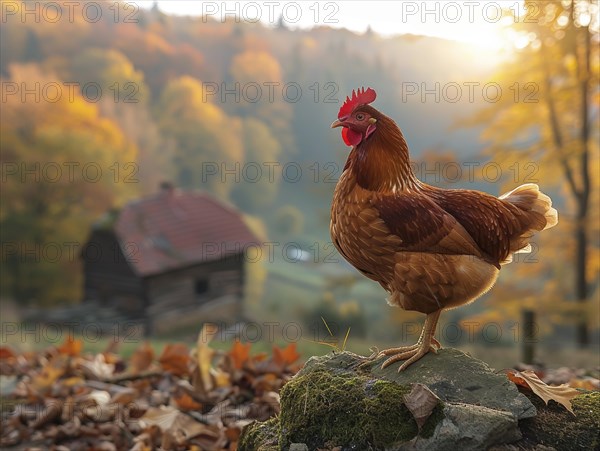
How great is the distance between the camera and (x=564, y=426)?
91.7 inches

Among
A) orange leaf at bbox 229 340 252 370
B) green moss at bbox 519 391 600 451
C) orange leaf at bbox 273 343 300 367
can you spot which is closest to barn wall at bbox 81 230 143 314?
orange leaf at bbox 229 340 252 370

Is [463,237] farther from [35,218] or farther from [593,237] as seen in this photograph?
[35,218]

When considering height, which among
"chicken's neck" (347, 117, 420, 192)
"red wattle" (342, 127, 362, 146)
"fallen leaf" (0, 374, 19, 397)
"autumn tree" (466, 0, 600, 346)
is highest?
"autumn tree" (466, 0, 600, 346)

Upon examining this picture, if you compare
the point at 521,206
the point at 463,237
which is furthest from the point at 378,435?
the point at 521,206

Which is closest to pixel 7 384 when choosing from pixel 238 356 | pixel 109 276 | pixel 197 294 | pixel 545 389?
pixel 238 356

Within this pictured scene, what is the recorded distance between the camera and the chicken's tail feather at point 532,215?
2.84 meters

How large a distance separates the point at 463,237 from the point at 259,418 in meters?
1.82

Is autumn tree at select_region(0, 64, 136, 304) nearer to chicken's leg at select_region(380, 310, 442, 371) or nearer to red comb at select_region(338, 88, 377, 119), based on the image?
red comb at select_region(338, 88, 377, 119)

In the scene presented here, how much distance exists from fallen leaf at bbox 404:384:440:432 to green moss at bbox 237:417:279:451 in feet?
2.12

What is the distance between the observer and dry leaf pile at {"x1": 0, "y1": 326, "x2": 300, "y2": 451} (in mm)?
3562

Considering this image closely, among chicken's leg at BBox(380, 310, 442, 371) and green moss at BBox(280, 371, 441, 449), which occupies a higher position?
chicken's leg at BBox(380, 310, 442, 371)

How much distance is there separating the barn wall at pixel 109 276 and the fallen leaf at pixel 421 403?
1512 centimetres

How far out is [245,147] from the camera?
30344 millimetres

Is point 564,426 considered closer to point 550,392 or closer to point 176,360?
point 550,392
